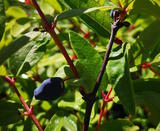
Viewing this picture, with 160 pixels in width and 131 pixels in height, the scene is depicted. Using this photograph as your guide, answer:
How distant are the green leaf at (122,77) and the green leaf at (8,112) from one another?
587 millimetres

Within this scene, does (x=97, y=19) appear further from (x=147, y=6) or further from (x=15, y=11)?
(x=15, y=11)

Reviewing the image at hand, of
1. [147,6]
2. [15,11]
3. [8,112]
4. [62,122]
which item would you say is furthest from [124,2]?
[15,11]

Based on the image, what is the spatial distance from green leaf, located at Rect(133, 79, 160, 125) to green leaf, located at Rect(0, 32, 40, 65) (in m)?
0.42

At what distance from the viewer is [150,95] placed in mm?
1016

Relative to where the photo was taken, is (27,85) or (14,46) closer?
(14,46)

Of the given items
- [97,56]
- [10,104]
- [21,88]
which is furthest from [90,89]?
[21,88]

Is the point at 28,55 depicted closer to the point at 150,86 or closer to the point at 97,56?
the point at 97,56

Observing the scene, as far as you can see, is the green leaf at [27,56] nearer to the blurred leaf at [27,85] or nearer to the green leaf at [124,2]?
the green leaf at [124,2]

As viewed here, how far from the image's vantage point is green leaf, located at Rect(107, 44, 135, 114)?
832 mm

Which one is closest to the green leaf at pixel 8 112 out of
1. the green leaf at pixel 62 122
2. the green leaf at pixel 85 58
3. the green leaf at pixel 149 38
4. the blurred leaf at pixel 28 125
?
the blurred leaf at pixel 28 125

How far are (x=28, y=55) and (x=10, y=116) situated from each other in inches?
15.5

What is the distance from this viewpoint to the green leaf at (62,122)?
123cm

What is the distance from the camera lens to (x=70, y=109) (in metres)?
1.45

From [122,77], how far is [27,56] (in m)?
0.37
